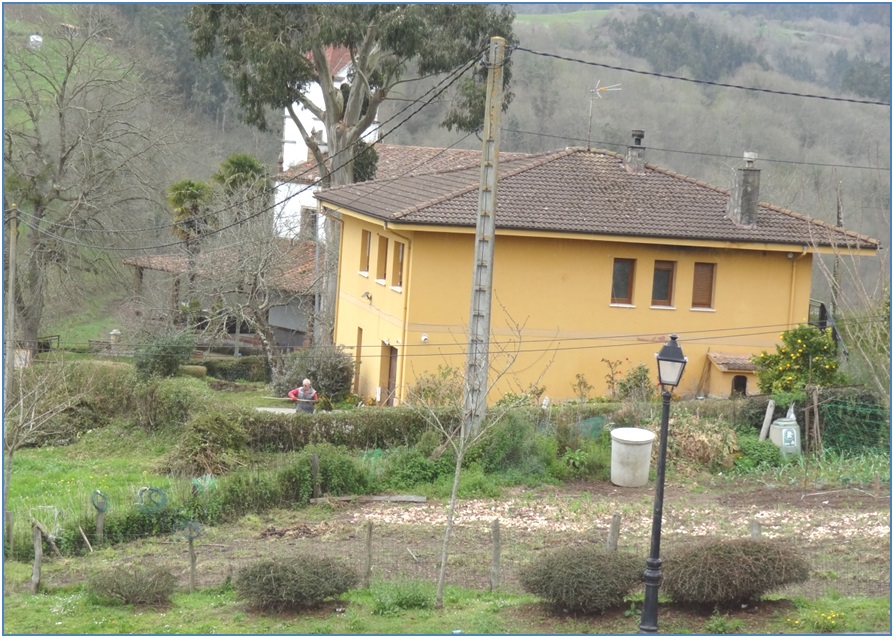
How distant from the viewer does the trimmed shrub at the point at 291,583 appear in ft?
40.8

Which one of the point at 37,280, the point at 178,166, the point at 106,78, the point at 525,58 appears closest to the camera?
the point at 37,280

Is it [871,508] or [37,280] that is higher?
[37,280]

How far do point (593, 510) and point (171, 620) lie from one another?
28.6 ft

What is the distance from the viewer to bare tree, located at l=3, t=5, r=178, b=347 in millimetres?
38188

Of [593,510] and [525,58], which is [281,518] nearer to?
[593,510]

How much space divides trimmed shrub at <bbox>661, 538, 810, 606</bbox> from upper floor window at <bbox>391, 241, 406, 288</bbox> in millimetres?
16671

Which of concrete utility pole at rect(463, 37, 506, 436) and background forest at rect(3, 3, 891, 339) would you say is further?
background forest at rect(3, 3, 891, 339)

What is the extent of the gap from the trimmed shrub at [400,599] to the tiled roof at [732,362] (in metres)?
15.6

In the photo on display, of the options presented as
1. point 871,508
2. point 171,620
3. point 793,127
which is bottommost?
point 171,620

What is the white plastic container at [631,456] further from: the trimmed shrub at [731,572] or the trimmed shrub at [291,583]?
the trimmed shrub at [291,583]


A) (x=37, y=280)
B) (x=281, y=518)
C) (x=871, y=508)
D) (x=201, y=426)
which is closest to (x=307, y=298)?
(x=37, y=280)

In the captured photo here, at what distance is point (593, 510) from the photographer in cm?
1914

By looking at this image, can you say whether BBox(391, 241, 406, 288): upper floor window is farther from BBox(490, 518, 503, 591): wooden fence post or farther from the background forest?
the background forest

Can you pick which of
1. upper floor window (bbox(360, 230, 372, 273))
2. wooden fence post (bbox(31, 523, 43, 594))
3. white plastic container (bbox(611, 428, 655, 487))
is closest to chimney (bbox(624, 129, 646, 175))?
upper floor window (bbox(360, 230, 372, 273))
